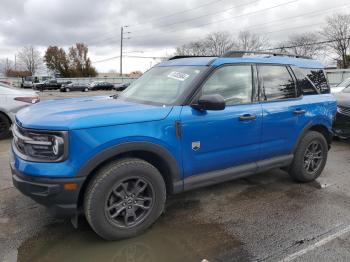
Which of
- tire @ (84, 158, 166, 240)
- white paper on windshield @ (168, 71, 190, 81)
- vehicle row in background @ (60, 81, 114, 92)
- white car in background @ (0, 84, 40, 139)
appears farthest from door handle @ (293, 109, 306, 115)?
vehicle row in background @ (60, 81, 114, 92)

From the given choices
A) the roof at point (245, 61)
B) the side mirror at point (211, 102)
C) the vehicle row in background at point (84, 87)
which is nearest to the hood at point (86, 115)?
the side mirror at point (211, 102)

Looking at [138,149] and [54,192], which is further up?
[138,149]

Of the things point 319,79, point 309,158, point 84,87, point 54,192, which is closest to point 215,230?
point 54,192

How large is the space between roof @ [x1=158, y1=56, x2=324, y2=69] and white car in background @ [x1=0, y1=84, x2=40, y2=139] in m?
4.85

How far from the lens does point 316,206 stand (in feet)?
14.7

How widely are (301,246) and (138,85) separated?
2.70 metres

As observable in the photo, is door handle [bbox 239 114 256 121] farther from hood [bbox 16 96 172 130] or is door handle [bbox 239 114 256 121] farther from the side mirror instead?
hood [bbox 16 96 172 130]

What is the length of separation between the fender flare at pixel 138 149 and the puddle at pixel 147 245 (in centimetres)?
47

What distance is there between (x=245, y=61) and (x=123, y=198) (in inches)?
89.1

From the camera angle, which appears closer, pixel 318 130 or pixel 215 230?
pixel 215 230

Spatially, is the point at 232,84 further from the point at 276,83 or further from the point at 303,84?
the point at 303,84

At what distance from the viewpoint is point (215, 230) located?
3.80 metres

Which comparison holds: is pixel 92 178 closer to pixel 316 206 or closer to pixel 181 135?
pixel 181 135

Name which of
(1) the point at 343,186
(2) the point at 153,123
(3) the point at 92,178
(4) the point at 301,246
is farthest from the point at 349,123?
(3) the point at 92,178
